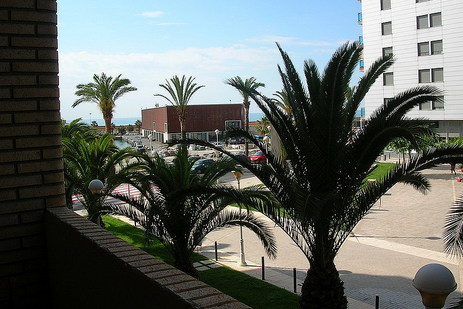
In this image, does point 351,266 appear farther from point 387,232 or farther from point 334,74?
point 334,74

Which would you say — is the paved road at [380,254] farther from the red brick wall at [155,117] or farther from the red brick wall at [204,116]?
the red brick wall at [155,117]

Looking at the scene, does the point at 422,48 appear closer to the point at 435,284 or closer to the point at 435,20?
the point at 435,20

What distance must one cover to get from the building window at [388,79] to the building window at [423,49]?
11.0ft

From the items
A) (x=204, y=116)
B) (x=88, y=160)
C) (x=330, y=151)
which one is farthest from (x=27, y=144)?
(x=204, y=116)

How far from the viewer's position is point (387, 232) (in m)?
21.2

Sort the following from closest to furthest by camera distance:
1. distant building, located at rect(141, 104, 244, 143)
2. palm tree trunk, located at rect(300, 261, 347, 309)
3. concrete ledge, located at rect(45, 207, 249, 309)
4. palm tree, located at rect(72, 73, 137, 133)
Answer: concrete ledge, located at rect(45, 207, 249, 309) → palm tree trunk, located at rect(300, 261, 347, 309) → palm tree, located at rect(72, 73, 137, 133) → distant building, located at rect(141, 104, 244, 143)

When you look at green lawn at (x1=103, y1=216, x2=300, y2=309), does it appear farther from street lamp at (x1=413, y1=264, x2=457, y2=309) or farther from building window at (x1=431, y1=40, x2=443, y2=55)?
building window at (x1=431, y1=40, x2=443, y2=55)

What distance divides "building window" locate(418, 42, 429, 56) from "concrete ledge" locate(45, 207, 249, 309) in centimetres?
4535

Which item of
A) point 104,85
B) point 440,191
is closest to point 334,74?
point 440,191

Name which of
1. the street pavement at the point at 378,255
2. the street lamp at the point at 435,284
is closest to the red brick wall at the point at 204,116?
the street pavement at the point at 378,255

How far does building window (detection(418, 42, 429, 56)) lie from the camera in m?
44.1

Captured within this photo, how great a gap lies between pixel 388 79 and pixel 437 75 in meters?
4.77

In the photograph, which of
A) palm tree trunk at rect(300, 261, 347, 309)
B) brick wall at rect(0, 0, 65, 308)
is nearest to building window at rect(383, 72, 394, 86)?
palm tree trunk at rect(300, 261, 347, 309)

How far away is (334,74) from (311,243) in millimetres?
3439
